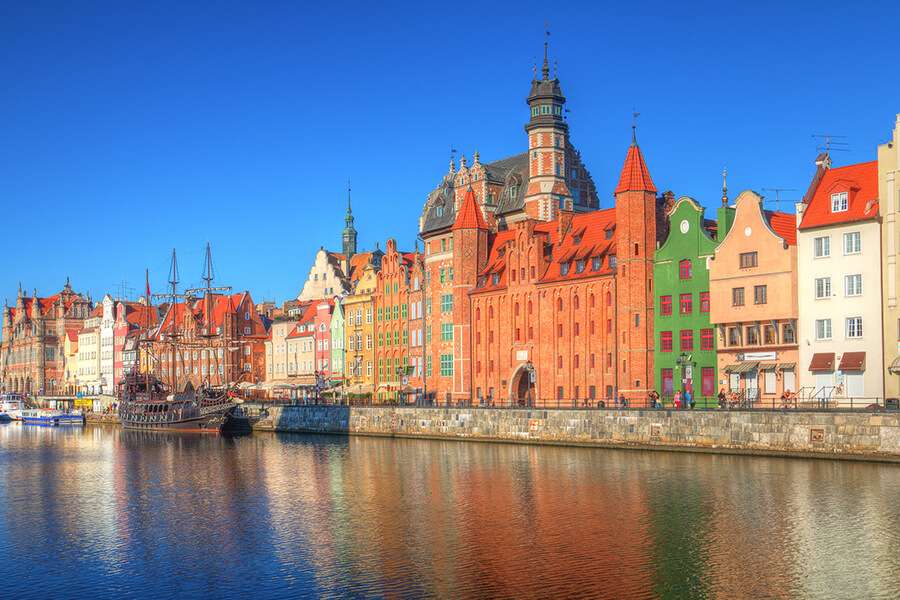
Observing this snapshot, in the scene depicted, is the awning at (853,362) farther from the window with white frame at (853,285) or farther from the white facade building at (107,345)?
the white facade building at (107,345)

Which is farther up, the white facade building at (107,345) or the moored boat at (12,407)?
the white facade building at (107,345)

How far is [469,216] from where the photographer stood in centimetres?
10194

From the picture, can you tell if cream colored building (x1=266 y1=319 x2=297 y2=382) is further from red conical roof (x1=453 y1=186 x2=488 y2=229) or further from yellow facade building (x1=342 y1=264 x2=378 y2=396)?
red conical roof (x1=453 y1=186 x2=488 y2=229)

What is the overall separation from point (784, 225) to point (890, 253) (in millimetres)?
10049

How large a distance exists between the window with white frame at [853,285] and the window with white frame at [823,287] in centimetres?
122

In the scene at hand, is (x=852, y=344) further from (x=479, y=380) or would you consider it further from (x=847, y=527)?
(x=479, y=380)

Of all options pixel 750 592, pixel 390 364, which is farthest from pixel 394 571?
pixel 390 364

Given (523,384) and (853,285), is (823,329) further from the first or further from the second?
(523,384)

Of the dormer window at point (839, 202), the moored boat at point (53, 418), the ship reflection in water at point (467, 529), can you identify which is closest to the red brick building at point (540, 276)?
the dormer window at point (839, 202)

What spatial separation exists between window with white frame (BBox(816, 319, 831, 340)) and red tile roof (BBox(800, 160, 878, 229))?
6.33 m

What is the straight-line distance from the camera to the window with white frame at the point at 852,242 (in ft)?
224

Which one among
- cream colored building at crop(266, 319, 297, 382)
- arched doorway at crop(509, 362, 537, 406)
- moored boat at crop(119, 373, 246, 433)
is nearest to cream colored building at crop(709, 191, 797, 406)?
arched doorway at crop(509, 362, 537, 406)

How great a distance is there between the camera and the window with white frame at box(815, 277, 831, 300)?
69.6 meters

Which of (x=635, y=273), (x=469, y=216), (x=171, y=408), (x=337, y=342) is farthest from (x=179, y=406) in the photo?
(x=635, y=273)
